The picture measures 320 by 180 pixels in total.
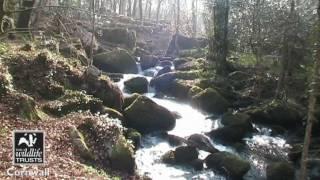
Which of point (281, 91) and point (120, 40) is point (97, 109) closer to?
point (281, 91)

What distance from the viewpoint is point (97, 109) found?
64.0 ft

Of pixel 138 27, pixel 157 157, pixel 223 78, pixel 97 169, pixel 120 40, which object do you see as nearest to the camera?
pixel 97 169

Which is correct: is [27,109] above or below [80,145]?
above

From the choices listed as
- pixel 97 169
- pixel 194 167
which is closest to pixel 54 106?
pixel 97 169

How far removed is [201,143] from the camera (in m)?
20.7

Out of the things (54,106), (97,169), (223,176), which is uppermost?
(54,106)

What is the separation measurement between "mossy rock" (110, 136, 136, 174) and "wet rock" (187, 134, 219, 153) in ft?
17.9

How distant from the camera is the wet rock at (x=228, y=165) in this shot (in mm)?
17500

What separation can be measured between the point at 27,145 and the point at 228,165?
35.4 feet

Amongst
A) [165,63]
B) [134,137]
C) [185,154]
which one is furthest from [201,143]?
[165,63]

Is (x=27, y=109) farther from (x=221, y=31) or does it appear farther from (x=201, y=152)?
(x=221, y=31)

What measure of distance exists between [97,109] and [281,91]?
14260 millimetres

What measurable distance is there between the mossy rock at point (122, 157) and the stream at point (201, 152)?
105cm

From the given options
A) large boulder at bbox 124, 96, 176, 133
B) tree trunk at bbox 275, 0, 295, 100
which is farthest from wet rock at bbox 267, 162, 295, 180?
tree trunk at bbox 275, 0, 295, 100
